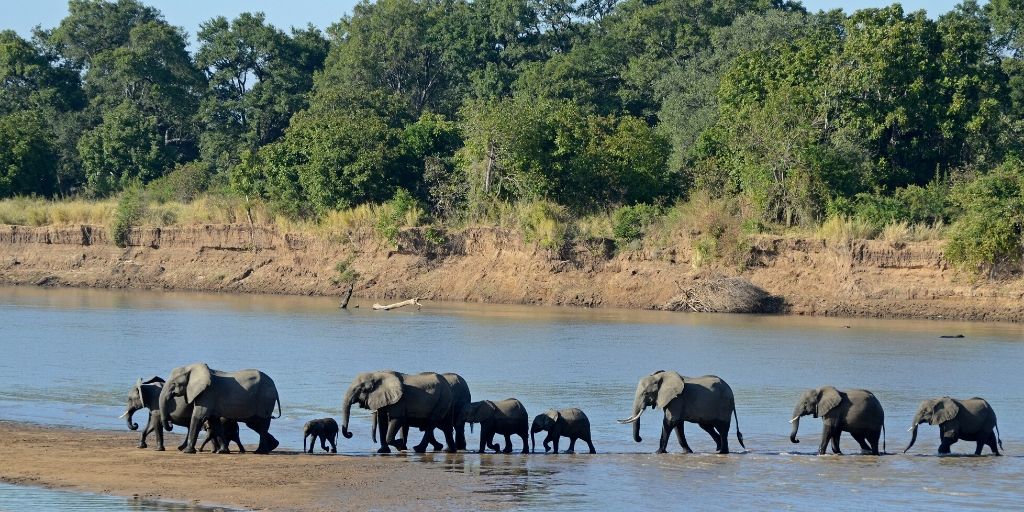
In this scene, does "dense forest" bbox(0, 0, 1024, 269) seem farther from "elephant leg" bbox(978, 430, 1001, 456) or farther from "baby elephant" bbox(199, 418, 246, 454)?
"baby elephant" bbox(199, 418, 246, 454)

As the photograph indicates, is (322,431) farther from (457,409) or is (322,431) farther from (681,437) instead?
(681,437)

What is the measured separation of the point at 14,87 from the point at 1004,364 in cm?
4937

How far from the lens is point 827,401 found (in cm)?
1842

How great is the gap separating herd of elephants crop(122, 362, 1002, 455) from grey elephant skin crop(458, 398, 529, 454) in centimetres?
1

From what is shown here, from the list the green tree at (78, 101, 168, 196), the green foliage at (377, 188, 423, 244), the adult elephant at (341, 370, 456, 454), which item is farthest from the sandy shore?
the green tree at (78, 101, 168, 196)

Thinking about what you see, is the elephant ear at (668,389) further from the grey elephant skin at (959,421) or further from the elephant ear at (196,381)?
the elephant ear at (196,381)

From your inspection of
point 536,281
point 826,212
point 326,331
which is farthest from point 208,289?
point 826,212

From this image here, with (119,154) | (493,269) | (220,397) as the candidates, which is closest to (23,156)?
(119,154)

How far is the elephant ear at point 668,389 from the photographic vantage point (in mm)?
18406

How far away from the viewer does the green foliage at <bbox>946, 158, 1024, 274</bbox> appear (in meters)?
37.8

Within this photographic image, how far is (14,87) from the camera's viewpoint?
213 ft

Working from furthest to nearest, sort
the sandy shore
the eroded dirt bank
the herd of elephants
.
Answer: the eroded dirt bank, the herd of elephants, the sandy shore

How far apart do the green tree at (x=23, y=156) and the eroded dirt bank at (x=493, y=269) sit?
528 centimetres

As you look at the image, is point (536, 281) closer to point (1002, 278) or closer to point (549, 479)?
point (1002, 278)
